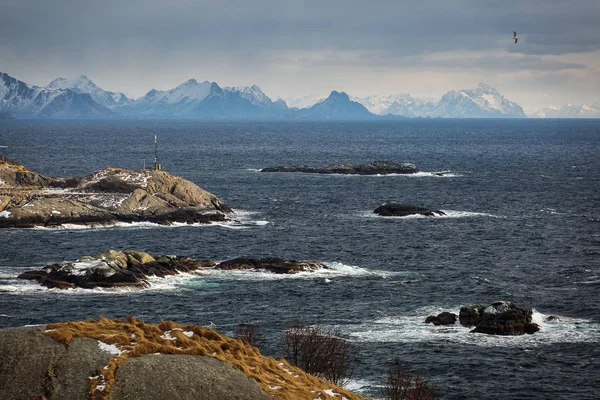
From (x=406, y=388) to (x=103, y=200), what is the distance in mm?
79358

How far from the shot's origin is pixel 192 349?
30.9m

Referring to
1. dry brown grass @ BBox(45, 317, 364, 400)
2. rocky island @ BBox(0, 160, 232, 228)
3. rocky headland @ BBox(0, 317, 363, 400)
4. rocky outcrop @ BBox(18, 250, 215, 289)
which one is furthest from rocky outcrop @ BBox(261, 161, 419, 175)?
rocky headland @ BBox(0, 317, 363, 400)

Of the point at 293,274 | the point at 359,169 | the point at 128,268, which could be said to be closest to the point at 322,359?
the point at 293,274

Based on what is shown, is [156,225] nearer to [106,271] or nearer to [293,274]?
[293,274]

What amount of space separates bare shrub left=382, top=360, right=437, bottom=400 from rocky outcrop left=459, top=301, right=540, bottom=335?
42.3 ft

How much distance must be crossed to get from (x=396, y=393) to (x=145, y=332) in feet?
52.9

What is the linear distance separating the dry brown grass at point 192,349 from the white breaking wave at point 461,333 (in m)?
28.2

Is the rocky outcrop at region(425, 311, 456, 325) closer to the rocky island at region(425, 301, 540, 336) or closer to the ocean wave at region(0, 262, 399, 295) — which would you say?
the rocky island at region(425, 301, 540, 336)

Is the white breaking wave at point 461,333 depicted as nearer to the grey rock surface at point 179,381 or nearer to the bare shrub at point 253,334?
the bare shrub at point 253,334

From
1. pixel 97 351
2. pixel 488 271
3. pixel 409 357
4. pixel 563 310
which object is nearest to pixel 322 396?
pixel 97 351

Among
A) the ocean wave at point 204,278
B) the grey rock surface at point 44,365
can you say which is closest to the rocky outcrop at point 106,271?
the ocean wave at point 204,278

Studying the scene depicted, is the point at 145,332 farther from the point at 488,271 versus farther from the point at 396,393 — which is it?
the point at 488,271

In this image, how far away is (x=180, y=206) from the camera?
120m

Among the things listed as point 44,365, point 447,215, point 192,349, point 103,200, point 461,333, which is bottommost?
point 461,333
